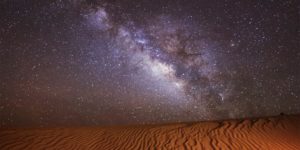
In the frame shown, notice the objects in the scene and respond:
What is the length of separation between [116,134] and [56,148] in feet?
10.2

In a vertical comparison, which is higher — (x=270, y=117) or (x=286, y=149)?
(x=270, y=117)

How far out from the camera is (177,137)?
1026cm

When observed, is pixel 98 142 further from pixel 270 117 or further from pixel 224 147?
pixel 270 117

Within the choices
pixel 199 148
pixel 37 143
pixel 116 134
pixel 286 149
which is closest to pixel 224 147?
pixel 199 148

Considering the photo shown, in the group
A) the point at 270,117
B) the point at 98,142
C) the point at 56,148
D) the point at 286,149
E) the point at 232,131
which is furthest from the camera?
the point at 270,117

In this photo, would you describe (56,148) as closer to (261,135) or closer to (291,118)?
(261,135)

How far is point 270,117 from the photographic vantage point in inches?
513

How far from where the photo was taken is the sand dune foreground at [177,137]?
912 centimetres

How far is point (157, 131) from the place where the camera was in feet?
38.1

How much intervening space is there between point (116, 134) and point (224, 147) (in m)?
5.15

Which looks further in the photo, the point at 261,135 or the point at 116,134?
the point at 116,134

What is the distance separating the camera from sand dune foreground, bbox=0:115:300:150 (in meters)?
9.12

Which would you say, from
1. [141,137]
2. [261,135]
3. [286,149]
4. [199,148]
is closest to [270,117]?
[261,135]

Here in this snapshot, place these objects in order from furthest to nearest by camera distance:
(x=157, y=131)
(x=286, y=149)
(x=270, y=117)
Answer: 1. (x=270, y=117)
2. (x=157, y=131)
3. (x=286, y=149)
